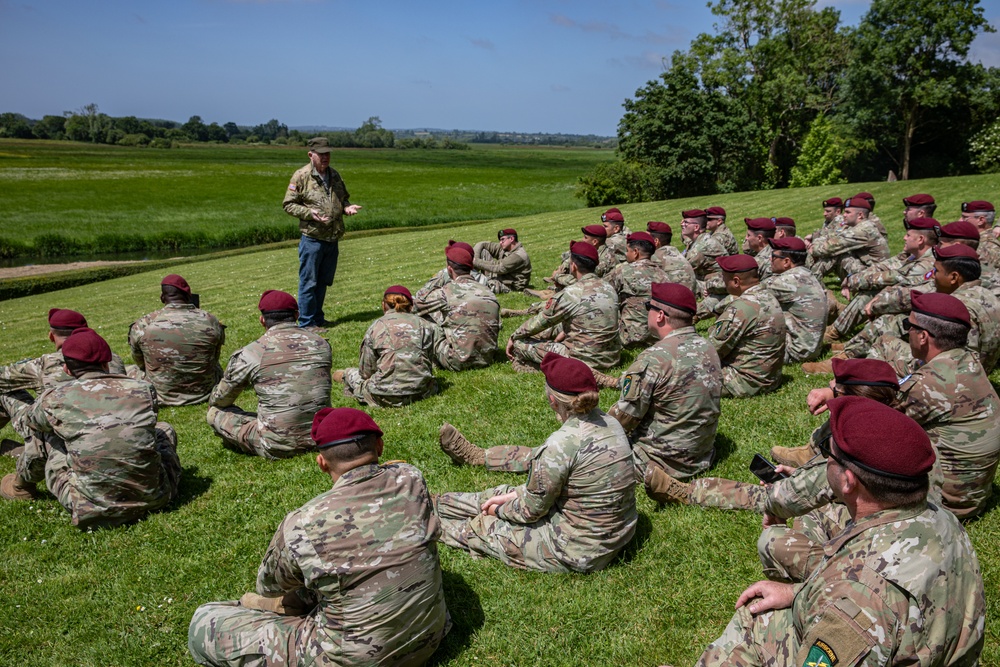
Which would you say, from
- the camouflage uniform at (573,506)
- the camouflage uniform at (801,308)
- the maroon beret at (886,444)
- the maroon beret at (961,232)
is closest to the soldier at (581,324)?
the camouflage uniform at (801,308)

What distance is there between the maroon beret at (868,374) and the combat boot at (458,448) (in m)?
3.59

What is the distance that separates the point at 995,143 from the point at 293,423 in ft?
151

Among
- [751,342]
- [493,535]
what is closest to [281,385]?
[493,535]

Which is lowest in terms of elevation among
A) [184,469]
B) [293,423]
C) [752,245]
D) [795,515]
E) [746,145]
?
[184,469]

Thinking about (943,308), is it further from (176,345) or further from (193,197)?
(193,197)

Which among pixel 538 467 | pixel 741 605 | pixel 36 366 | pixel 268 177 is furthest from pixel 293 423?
pixel 268 177

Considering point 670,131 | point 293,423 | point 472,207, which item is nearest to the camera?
point 293,423

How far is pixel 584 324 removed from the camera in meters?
9.70

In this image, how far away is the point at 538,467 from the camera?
5.24 metres

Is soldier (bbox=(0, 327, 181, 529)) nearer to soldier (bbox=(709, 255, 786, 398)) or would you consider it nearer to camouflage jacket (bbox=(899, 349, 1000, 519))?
soldier (bbox=(709, 255, 786, 398))

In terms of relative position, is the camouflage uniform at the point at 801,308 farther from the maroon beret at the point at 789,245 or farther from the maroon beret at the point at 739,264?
the maroon beret at the point at 739,264

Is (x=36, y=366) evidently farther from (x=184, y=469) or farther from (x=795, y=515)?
(x=795, y=515)

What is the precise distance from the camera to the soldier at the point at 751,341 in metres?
8.45

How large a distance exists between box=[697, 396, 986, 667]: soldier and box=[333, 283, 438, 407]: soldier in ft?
20.6
